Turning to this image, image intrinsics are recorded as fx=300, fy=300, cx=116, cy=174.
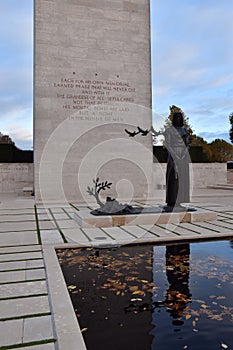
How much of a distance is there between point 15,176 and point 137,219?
788cm

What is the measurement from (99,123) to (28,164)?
3.81 metres

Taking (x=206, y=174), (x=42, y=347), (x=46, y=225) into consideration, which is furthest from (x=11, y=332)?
(x=206, y=174)

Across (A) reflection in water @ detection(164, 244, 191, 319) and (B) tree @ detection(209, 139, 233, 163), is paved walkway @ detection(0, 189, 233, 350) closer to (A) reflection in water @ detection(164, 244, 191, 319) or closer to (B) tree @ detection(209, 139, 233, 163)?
(A) reflection in water @ detection(164, 244, 191, 319)

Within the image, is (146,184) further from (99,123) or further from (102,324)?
(102,324)

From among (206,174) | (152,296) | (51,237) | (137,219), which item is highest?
(206,174)

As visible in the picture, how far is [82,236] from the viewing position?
4.36 metres

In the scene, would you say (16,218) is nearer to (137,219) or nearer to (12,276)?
(137,219)

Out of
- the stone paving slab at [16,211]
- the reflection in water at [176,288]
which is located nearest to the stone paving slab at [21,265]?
the reflection in water at [176,288]

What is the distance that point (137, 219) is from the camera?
5184 millimetres

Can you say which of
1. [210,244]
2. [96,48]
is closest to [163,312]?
[210,244]

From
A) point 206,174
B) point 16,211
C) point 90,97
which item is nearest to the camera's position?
point 16,211

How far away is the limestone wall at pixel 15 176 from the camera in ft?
38.1

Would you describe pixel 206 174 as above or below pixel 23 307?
above

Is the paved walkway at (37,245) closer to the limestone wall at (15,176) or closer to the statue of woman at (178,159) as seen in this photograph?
the statue of woman at (178,159)
